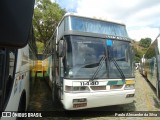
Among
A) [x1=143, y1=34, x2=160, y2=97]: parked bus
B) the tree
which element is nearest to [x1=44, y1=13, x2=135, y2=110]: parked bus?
[x1=143, y1=34, x2=160, y2=97]: parked bus

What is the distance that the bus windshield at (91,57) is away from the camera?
677 cm

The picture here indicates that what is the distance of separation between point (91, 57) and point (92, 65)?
0.82 ft

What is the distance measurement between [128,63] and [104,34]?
1.29m

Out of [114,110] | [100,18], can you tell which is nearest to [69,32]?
[100,18]

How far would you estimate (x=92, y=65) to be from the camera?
22.9ft

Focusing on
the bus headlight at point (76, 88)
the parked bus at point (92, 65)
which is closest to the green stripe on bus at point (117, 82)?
the parked bus at point (92, 65)

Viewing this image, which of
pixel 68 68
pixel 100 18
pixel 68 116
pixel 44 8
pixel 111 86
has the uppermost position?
pixel 44 8

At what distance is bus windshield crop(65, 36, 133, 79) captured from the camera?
22.2ft

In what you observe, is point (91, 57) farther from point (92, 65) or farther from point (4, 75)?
point (4, 75)

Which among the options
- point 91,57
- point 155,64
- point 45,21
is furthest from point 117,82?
point 45,21

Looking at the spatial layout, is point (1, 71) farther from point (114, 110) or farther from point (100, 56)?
point (114, 110)

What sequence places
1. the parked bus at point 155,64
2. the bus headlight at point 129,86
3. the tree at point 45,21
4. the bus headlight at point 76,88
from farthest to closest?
the tree at point 45,21 → the parked bus at point 155,64 → the bus headlight at point 129,86 → the bus headlight at point 76,88

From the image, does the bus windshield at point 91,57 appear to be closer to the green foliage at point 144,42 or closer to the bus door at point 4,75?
the bus door at point 4,75

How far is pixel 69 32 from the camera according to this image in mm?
6930
